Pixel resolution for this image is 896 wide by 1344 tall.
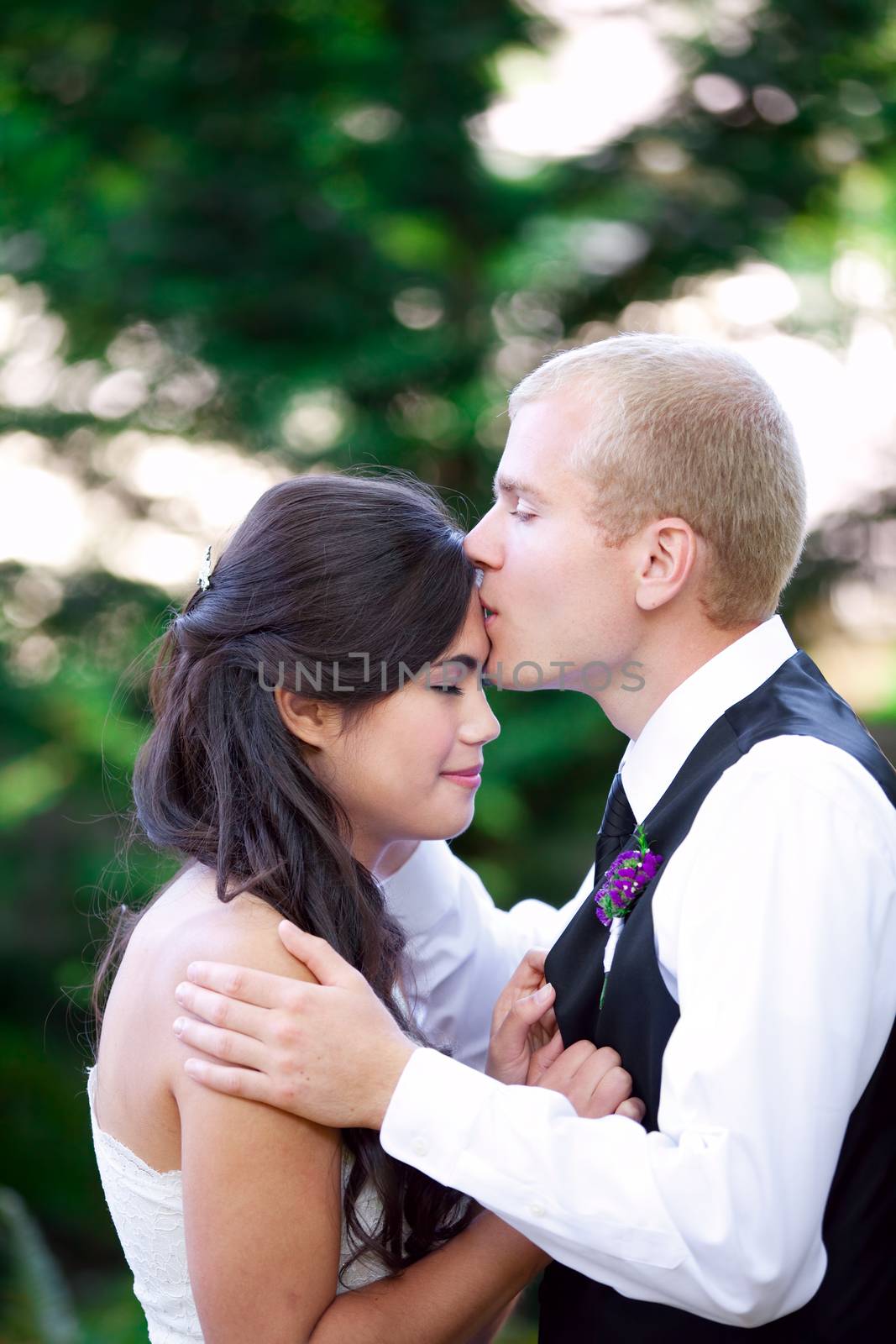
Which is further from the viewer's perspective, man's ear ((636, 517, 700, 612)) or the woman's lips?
the woman's lips

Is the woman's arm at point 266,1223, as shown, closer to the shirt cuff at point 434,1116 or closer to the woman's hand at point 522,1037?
the shirt cuff at point 434,1116

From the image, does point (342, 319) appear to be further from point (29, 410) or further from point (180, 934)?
point (180, 934)

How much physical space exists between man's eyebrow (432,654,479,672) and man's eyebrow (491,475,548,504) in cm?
32

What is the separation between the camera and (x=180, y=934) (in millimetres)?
2088

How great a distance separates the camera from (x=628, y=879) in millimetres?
2078

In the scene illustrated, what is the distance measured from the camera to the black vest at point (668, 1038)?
6.09ft

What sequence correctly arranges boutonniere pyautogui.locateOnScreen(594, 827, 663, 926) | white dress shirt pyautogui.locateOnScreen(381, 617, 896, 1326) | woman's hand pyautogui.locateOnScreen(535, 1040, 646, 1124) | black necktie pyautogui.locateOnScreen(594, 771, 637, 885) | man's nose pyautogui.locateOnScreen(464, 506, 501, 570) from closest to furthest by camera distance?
white dress shirt pyautogui.locateOnScreen(381, 617, 896, 1326) < woman's hand pyautogui.locateOnScreen(535, 1040, 646, 1124) < boutonniere pyautogui.locateOnScreen(594, 827, 663, 926) < black necktie pyautogui.locateOnScreen(594, 771, 637, 885) < man's nose pyautogui.locateOnScreen(464, 506, 501, 570)

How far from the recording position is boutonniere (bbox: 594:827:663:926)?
2.07m

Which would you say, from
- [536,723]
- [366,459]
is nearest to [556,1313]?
[536,723]

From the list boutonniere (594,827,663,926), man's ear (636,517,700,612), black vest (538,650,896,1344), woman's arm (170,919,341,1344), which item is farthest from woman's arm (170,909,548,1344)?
man's ear (636,517,700,612)

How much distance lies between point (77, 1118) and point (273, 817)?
4445mm

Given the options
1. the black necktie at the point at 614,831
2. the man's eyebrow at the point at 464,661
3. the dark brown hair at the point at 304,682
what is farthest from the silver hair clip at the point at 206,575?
the black necktie at the point at 614,831

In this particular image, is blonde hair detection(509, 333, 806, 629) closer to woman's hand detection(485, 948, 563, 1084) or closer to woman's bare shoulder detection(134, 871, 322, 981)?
woman's hand detection(485, 948, 563, 1084)

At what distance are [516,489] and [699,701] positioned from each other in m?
0.53
